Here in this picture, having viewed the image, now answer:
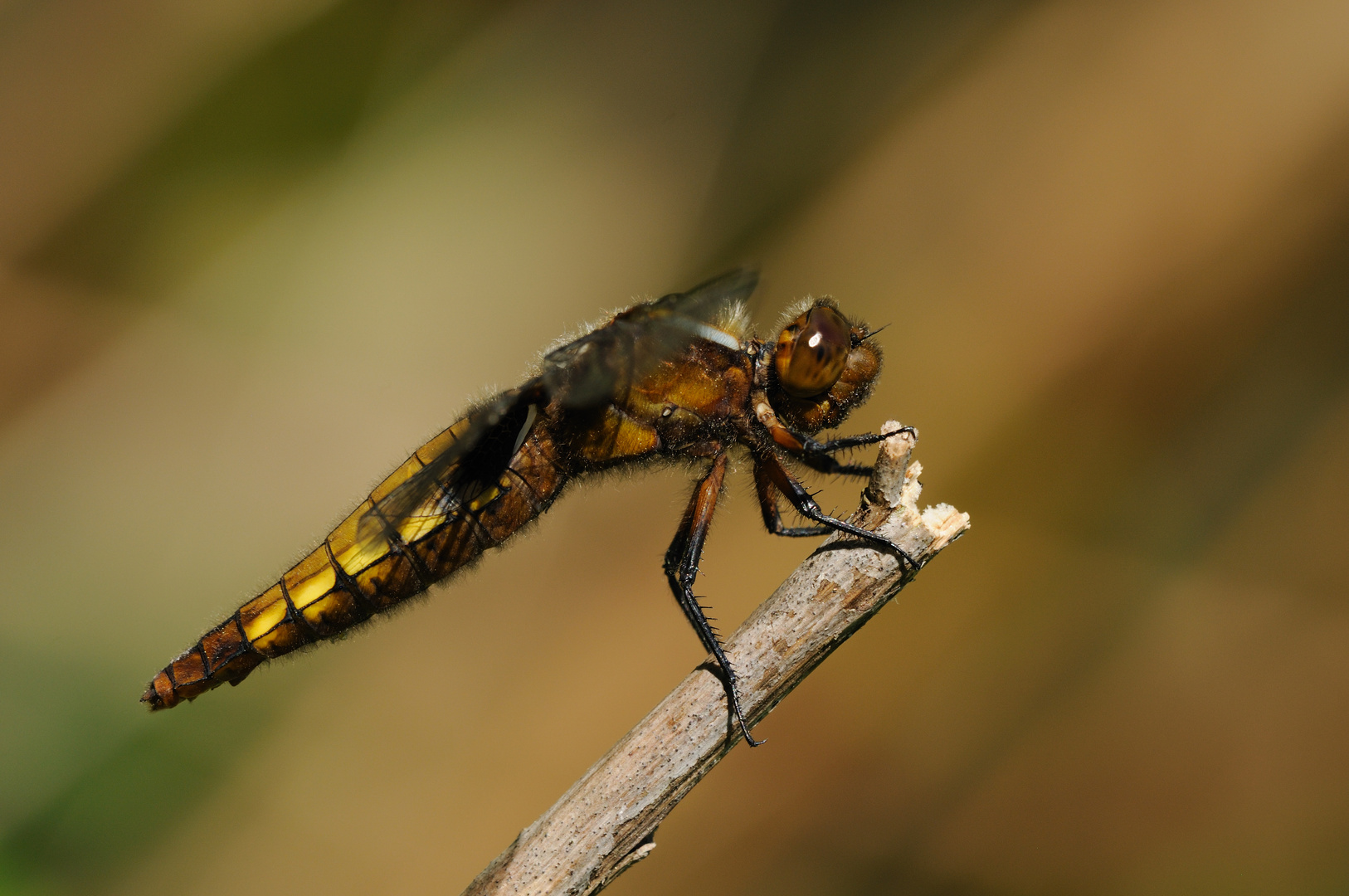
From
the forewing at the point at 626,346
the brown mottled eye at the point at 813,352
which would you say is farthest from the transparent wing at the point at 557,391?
the brown mottled eye at the point at 813,352

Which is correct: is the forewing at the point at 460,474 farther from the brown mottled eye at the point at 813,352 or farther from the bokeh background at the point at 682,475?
the bokeh background at the point at 682,475

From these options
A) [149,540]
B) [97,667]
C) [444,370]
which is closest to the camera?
[97,667]

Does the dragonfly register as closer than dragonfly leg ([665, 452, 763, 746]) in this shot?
Yes

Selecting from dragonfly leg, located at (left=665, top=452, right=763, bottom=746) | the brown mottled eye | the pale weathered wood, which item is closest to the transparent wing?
the brown mottled eye

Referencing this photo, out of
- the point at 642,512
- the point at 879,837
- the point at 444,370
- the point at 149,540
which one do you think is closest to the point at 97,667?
the point at 149,540

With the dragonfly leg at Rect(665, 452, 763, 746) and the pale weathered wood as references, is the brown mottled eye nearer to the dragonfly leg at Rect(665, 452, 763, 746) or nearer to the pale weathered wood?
the dragonfly leg at Rect(665, 452, 763, 746)

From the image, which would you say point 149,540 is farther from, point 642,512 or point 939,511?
point 939,511
